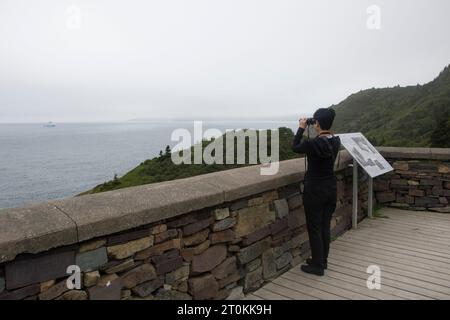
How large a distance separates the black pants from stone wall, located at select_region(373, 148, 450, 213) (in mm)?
3224

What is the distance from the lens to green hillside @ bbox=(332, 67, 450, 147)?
34.2 metres

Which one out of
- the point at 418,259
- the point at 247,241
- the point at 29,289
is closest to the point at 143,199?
the point at 29,289

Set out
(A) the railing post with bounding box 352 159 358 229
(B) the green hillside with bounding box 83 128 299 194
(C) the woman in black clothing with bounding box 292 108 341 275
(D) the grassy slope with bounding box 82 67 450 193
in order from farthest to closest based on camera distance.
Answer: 1. (D) the grassy slope with bounding box 82 67 450 193
2. (B) the green hillside with bounding box 83 128 299 194
3. (A) the railing post with bounding box 352 159 358 229
4. (C) the woman in black clothing with bounding box 292 108 341 275

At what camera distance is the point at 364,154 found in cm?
522

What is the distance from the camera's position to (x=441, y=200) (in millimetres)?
6199

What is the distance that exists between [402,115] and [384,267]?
51.5 metres

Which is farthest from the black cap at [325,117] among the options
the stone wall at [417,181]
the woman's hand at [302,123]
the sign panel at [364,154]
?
the stone wall at [417,181]

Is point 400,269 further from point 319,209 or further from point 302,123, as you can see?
point 302,123

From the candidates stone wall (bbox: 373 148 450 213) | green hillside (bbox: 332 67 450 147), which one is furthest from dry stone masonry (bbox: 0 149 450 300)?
green hillside (bbox: 332 67 450 147)

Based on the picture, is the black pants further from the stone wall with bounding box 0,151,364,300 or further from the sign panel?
the sign panel

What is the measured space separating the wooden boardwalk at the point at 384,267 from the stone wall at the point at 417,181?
62 centimetres

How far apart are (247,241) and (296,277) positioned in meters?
0.86

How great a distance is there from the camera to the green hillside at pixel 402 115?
1348 inches
